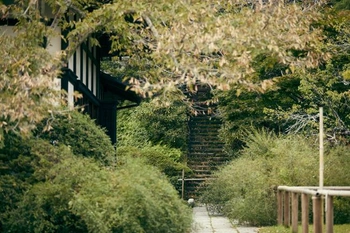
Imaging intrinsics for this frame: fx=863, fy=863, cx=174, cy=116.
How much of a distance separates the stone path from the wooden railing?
0.86m

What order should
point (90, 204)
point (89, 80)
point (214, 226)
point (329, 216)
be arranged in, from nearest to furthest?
point (329, 216) < point (90, 204) < point (214, 226) < point (89, 80)

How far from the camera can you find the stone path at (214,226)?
18750 mm

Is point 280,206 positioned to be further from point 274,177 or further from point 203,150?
point 203,150

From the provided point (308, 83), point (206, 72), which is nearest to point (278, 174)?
point (308, 83)

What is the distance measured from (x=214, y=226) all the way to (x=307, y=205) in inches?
224

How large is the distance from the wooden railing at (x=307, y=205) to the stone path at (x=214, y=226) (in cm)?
86

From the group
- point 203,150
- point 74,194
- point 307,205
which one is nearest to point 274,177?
point 307,205

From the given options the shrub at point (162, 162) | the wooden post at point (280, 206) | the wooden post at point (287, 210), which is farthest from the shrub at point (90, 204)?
the shrub at point (162, 162)

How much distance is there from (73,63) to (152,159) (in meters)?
12.1

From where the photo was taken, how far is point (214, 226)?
20.7 metres

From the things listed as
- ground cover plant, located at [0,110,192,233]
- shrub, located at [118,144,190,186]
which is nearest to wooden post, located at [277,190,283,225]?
ground cover plant, located at [0,110,192,233]

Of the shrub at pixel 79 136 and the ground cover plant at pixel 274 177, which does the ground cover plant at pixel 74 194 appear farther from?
the ground cover plant at pixel 274 177

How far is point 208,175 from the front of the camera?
35844mm

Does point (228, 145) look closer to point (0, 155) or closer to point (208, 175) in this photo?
point (208, 175)
